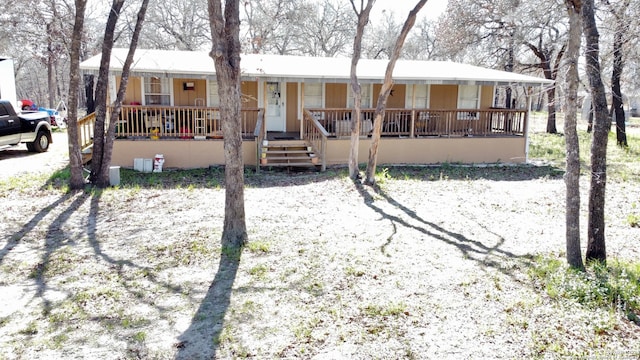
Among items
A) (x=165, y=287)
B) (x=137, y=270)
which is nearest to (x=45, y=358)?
(x=165, y=287)

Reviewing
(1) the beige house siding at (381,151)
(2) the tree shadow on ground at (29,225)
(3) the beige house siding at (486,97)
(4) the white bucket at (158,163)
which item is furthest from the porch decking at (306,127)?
(2) the tree shadow on ground at (29,225)

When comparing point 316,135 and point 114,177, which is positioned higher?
point 316,135

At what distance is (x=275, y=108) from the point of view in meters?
15.4

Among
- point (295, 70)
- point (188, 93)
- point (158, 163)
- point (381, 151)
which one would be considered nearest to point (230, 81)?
point (158, 163)

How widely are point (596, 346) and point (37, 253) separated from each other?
630 cm

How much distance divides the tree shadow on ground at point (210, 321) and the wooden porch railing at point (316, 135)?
679 centimetres

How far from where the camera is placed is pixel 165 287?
16.5ft

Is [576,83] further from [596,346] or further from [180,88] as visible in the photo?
[180,88]

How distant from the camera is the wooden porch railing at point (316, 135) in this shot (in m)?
12.2

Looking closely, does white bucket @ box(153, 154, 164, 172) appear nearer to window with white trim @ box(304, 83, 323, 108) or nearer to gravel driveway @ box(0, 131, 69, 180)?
gravel driveway @ box(0, 131, 69, 180)

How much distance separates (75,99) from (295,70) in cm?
640

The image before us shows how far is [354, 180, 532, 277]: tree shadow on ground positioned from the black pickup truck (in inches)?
422

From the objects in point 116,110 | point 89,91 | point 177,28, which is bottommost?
point 116,110

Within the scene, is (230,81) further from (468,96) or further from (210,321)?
(468,96)
